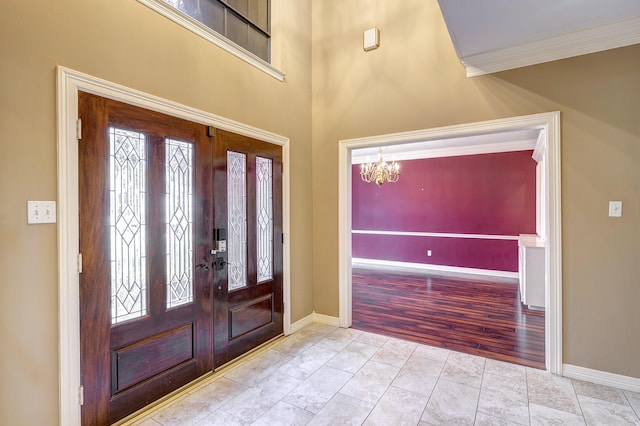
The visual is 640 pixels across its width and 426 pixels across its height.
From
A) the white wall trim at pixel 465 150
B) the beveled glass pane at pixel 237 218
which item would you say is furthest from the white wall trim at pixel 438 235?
the beveled glass pane at pixel 237 218

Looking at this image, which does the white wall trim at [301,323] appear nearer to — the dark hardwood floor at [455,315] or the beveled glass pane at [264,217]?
the dark hardwood floor at [455,315]

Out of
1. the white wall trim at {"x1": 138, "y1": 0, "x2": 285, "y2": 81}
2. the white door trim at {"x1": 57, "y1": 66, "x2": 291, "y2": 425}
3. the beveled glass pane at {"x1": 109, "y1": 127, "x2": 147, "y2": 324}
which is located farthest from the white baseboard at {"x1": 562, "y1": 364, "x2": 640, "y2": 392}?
the white wall trim at {"x1": 138, "y1": 0, "x2": 285, "y2": 81}

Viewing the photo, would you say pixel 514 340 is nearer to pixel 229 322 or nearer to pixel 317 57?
pixel 229 322

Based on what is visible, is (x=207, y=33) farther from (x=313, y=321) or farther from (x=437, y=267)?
(x=437, y=267)

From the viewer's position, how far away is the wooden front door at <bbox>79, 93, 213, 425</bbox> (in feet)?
6.25

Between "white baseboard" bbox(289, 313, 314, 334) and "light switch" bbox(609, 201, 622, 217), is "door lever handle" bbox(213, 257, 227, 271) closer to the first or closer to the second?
"white baseboard" bbox(289, 313, 314, 334)

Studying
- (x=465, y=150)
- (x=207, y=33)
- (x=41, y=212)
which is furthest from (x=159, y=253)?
(x=465, y=150)

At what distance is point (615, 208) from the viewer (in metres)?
2.49

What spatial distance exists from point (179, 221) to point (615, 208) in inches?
140

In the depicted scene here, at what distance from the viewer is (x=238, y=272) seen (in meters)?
2.95

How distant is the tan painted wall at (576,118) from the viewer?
245cm

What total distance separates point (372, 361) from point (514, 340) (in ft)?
5.61

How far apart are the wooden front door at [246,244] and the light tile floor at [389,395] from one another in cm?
32

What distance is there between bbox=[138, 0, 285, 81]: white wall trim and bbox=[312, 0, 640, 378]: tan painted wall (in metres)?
1.16
